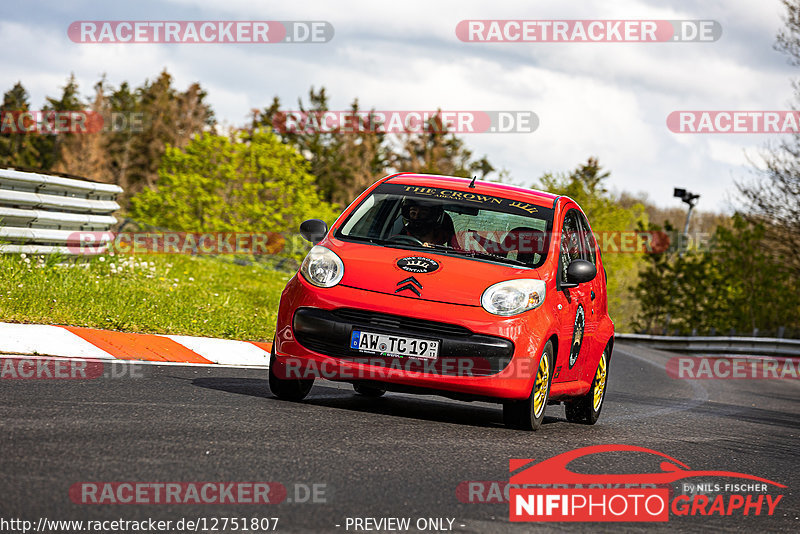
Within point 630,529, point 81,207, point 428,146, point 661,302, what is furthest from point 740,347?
point 428,146

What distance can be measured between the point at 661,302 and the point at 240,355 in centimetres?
4374

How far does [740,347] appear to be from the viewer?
3212cm

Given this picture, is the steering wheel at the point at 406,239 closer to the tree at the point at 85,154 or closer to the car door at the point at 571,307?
the car door at the point at 571,307

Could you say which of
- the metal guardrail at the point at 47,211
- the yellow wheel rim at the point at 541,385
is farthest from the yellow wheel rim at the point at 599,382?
the metal guardrail at the point at 47,211

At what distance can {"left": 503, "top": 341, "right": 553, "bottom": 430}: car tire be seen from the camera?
7.10 m

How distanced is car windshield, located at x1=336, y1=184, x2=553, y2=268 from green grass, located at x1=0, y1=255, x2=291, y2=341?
11.1 feet

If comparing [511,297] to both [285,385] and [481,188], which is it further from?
[285,385]

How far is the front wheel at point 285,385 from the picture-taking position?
24.1 ft

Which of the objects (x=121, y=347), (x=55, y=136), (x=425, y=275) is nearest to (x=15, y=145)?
(x=55, y=136)

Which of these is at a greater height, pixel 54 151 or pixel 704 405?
pixel 54 151

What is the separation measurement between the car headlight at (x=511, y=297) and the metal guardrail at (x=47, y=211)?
259 inches

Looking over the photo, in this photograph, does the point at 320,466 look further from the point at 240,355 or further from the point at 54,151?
the point at 54,151

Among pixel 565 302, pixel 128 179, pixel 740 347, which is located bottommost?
pixel 740 347

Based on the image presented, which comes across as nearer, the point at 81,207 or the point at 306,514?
the point at 306,514
